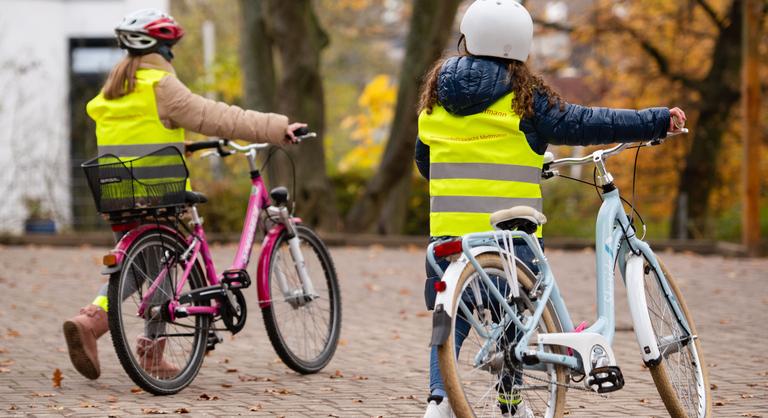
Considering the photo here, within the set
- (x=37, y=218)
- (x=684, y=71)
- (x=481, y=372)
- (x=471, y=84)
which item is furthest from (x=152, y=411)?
(x=684, y=71)

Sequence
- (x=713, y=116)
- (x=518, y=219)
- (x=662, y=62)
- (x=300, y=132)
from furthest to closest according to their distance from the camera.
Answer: (x=662, y=62)
(x=713, y=116)
(x=300, y=132)
(x=518, y=219)

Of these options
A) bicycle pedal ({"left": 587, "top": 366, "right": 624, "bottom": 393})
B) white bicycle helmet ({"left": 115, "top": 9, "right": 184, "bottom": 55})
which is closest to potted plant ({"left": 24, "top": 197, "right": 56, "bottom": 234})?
white bicycle helmet ({"left": 115, "top": 9, "right": 184, "bottom": 55})

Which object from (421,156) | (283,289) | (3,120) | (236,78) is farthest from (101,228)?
(421,156)

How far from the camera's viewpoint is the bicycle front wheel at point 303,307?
7.06m

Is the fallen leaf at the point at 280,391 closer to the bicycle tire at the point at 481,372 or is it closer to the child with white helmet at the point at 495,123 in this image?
the child with white helmet at the point at 495,123

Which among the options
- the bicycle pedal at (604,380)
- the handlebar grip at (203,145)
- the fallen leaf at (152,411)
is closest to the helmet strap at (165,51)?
the handlebar grip at (203,145)

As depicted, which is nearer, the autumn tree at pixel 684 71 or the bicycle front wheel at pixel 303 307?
A: the bicycle front wheel at pixel 303 307

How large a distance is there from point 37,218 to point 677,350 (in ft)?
46.4

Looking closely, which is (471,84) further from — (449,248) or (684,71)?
(684,71)

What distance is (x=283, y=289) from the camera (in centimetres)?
714

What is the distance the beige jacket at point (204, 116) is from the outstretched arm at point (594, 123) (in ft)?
6.53

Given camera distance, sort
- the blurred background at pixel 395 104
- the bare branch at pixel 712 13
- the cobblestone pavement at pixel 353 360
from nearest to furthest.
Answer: the cobblestone pavement at pixel 353 360, the blurred background at pixel 395 104, the bare branch at pixel 712 13

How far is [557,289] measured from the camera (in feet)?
16.2

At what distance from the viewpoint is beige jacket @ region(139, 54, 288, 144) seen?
22.1ft
